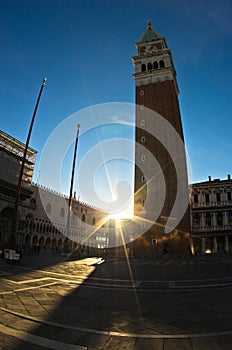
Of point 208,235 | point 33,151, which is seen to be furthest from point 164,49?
point 208,235

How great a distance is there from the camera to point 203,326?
15.3 ft

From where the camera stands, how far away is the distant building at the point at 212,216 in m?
44.4

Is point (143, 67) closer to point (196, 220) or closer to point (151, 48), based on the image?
point (151, 48)

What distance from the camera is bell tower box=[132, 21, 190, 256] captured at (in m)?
35.5

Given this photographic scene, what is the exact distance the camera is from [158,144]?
39938mm

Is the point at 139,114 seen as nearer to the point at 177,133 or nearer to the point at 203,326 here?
the point at 177,133

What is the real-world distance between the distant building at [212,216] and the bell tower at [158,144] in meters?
10.9

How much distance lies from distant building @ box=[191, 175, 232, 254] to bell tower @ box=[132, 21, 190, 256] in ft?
35.7

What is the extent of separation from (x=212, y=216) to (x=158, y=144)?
59.9 feet

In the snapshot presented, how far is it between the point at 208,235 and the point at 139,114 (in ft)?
84.0

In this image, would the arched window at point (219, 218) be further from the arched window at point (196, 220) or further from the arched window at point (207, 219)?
the arched window at point (196, 220)

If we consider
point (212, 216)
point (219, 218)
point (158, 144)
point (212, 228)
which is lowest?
point (212, 228)

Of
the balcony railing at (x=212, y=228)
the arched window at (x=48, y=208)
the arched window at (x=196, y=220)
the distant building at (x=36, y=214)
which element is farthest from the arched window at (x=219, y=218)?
the arched window at (x=48, y=208)

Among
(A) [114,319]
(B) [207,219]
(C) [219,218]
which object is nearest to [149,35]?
(B) [207,219]
